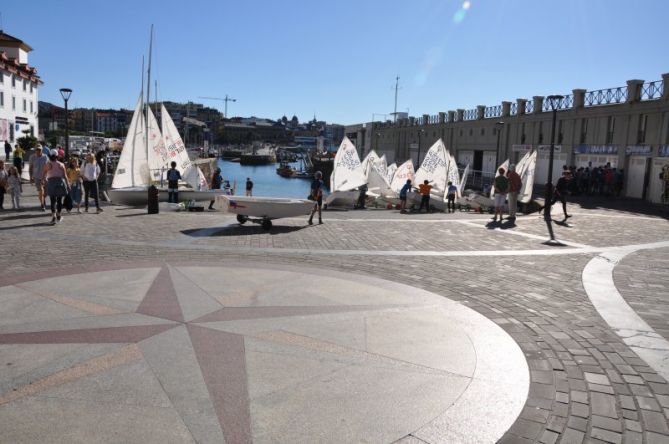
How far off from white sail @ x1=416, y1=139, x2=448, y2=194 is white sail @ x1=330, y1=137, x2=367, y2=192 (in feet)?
12.0

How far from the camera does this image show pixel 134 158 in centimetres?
2170

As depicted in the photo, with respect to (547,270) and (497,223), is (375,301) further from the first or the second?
(497,223)

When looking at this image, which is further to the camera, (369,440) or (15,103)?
(15,103)

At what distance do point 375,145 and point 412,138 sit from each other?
62.2 feet

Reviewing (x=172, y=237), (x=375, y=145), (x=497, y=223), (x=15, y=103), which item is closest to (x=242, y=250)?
(x=172, y=237)

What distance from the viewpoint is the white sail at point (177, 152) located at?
2542cm

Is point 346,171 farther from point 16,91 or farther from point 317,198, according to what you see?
point 16,91

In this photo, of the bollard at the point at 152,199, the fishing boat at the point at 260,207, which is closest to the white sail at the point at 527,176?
the fishing boat at the point at 260,207

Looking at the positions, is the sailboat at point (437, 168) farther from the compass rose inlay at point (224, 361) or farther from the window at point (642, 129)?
the compass rose inlay at point (224, 361)

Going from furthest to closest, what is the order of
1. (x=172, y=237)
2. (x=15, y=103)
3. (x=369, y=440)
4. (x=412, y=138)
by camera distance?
(x=412, y=138)
(x=15, y=103)
(x=172, y=237)
(x=369, y=440)

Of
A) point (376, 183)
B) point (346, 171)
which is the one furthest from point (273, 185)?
point (346, 171)

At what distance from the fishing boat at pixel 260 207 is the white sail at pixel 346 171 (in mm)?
14834

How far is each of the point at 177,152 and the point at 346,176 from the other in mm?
8996

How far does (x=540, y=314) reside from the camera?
6.86m
